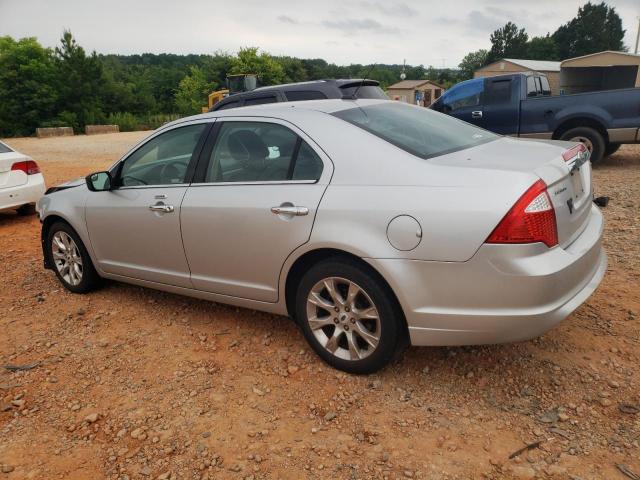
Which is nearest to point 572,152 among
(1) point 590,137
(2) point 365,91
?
(2) point 365,91

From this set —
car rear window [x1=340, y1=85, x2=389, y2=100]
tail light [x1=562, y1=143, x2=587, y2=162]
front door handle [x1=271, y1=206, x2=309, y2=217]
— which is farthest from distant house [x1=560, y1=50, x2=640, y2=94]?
front door handle [x1=271, y1=206, x2=309, y2=217]

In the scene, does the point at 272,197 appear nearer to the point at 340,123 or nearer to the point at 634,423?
the point at 340,123

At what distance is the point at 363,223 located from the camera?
107 inches

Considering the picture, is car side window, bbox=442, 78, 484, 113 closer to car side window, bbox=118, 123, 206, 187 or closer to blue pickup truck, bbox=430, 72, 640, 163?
blue pickup truck, bbox=430, 72, 640, 163

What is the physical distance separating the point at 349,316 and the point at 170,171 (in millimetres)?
1864

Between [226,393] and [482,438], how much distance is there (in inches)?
56.8

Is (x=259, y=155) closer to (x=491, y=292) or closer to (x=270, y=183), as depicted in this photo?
(x=270, y=183)

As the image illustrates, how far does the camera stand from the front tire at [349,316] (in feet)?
9.05

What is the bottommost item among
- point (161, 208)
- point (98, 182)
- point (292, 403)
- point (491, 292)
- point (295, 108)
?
point (292, 403)

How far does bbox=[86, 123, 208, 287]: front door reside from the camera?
12.0 ft

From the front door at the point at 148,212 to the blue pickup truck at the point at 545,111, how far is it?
Result: 24.9ft

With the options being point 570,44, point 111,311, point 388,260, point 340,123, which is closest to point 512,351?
point 388,260

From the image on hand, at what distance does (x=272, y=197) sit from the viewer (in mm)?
3096

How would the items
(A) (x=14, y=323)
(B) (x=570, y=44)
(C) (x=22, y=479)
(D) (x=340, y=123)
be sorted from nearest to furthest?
(C) (x=22, y=479), (D) (x=340, y=123), (A) (x=14, y=323), (B) (x=570, y=44)
